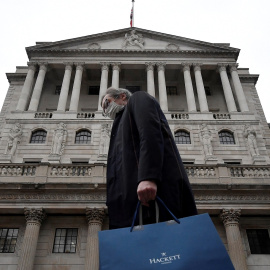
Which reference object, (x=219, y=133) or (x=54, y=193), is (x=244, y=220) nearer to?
(x=219, y=133)

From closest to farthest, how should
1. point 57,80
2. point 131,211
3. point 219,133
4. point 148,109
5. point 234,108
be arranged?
1. point 131,211
2. point 148,109
3. point 219,133
4. point 234,108
5. point 57,80

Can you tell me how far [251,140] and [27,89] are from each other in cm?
2322

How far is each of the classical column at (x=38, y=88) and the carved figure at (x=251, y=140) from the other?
20.5m

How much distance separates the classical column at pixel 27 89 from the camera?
98.7 ft

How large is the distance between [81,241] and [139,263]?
1770 cm

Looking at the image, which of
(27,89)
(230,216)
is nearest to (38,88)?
(27,89)

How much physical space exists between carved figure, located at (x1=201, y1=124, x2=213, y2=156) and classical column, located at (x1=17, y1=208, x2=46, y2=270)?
14289mm

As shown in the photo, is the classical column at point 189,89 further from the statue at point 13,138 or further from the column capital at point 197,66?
the statue at point 13,138

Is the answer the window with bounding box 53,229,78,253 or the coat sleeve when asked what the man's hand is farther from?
the window with bounding box 53,229,78,253

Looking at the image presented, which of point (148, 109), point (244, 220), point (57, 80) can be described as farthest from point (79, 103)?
point (148, 109)

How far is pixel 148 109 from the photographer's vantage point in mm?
4113

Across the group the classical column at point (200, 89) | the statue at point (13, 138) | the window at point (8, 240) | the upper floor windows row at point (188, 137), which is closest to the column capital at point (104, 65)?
the classical column at point (200, 89)

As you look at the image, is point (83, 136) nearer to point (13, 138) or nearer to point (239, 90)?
point (13, 138)

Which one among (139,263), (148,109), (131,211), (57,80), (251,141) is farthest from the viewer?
(57,80)
